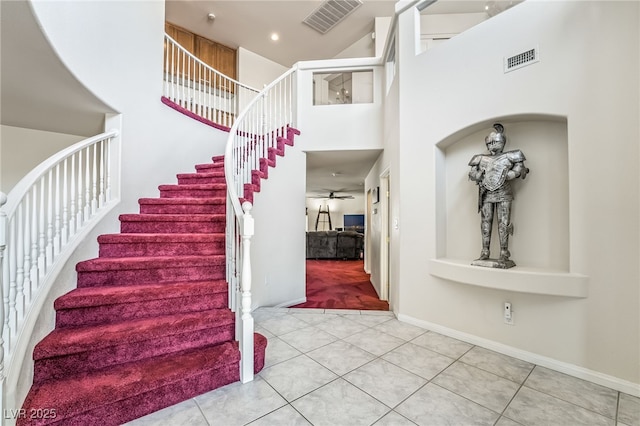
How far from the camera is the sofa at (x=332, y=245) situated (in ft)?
26.8

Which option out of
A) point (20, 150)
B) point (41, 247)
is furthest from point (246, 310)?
point (20, 150)

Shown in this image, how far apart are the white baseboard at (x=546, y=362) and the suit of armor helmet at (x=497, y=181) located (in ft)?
2.44

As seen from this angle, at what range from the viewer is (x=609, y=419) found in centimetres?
149

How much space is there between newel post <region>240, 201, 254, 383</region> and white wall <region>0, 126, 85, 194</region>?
3018mm

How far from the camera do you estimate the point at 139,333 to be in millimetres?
1710

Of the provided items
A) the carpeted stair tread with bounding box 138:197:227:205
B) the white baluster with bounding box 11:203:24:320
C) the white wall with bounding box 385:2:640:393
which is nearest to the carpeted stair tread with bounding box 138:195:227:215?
the carpeted stair tread with bounding box 138:197:227:205

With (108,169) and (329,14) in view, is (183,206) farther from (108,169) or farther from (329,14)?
(329,14)

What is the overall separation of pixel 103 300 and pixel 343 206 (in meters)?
11.4

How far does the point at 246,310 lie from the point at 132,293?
87 cm

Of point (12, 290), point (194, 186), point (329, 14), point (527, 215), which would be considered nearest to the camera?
point (12, 290)

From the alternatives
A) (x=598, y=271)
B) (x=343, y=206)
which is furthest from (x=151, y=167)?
(x=343, y=206)

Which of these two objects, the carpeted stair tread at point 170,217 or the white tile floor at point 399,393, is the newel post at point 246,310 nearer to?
the white tile floor at point 399,393

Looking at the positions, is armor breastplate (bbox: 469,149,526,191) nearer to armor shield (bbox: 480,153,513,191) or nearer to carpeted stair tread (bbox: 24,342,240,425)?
armor shield (bbox: 480,153,513,191)

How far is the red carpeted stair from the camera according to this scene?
56.5 inches
